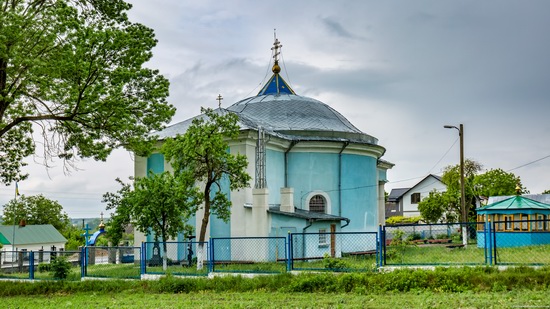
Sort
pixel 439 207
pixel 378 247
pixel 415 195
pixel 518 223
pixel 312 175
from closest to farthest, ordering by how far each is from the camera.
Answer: pixel 378 247 < pixel 518 223 < pixel 312 175 < pixel 439 207 < pixel 415 195

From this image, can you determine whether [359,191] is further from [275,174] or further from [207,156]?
[207,156]

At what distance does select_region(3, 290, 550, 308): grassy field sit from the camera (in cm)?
1133

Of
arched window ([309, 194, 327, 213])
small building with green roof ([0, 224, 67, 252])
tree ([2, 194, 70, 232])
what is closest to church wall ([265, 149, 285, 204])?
arched window ([309, 194, 327, 213])

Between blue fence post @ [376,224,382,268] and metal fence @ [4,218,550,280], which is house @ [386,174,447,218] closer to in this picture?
metal fence @ [4,218,550,280]

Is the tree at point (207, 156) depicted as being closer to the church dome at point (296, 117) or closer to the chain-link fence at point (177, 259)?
the chain-link fence at point (177, 259)

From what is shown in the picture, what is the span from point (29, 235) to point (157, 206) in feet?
98.0

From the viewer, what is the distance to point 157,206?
2109 centimetres

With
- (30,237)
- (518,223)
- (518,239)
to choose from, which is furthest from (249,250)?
(30,237)

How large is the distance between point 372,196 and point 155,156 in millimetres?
12371

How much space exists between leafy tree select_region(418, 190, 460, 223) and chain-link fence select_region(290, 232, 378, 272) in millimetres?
18728

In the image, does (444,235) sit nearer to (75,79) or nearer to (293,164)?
(293,164)

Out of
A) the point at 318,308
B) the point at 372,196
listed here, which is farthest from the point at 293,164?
the point at 318,308

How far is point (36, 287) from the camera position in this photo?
19.0 metres

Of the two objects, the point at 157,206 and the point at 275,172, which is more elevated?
the point at 275,172
